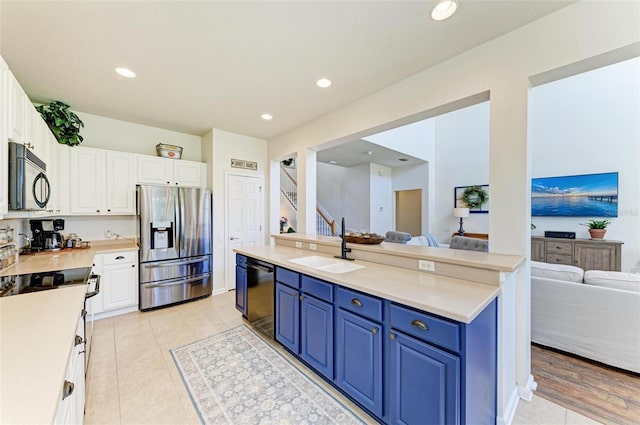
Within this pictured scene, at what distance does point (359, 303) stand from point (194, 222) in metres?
3.10

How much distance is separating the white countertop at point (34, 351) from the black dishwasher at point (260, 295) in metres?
1.47

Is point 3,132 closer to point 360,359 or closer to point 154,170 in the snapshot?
point 154,170

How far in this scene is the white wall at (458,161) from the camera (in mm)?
6418

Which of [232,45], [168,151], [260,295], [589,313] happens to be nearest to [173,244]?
[168,151]

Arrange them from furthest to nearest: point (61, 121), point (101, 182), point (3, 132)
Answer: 1. point (101, 182)
2. point (61, 121)
3. point (3, 132)

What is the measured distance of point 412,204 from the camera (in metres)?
8.65

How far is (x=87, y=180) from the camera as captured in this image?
11.0ft

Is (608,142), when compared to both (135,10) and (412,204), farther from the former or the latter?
(135,10)

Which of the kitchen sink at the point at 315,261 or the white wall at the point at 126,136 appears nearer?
the kitchen sink at the point at 315,261

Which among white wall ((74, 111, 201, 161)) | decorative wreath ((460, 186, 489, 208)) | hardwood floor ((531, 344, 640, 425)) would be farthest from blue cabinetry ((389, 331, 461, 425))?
decorative wreath ((460, 186, 489, 208))

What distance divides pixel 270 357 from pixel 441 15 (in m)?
3.17

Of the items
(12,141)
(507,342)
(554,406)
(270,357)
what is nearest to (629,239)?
(554,406)

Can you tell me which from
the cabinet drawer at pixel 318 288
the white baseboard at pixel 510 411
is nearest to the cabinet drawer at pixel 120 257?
the cabinet drawer at pixel 318 288

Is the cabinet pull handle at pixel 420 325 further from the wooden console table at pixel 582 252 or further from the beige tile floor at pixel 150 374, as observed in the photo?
the wooden console table at pixel 582 252
